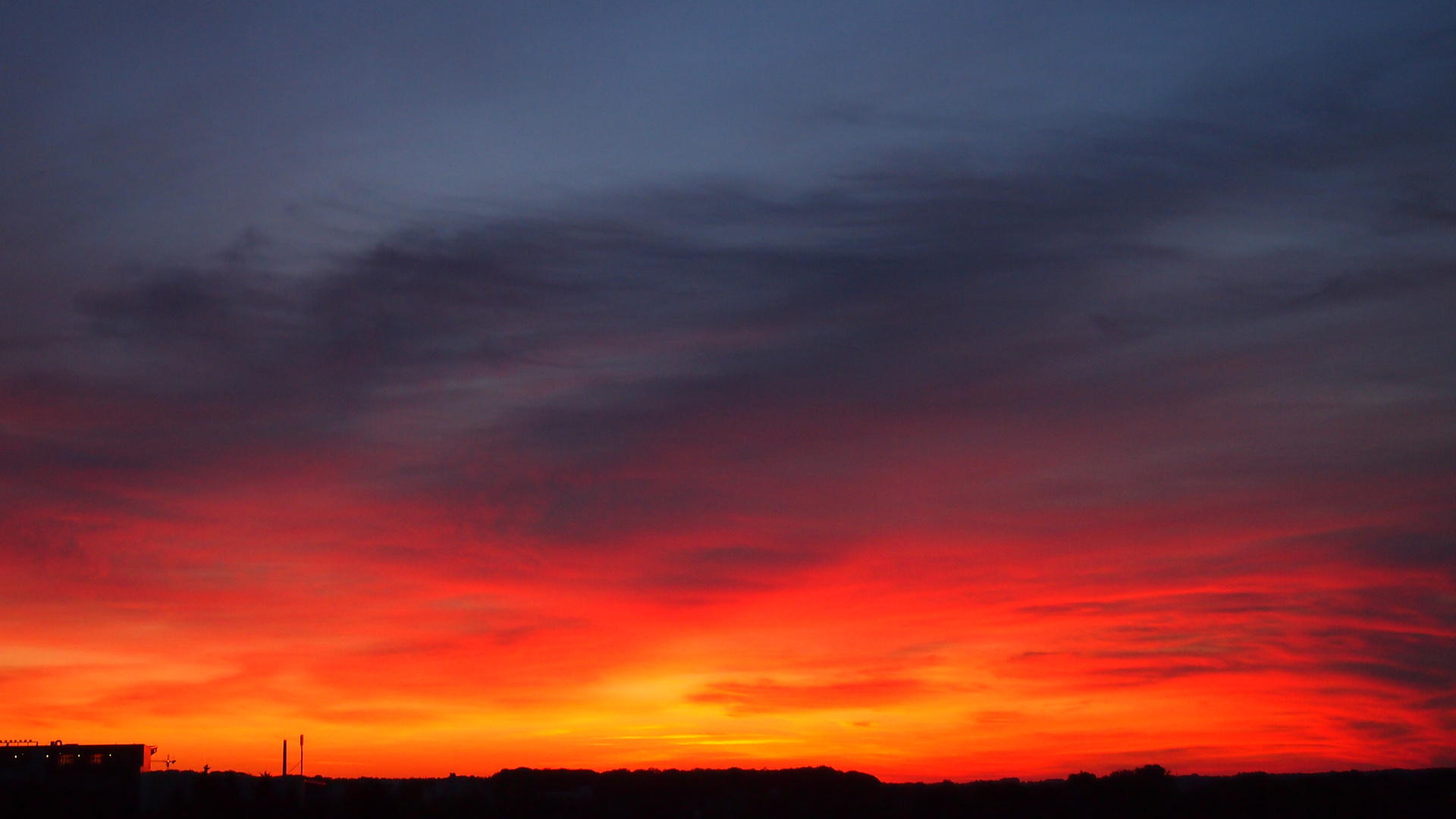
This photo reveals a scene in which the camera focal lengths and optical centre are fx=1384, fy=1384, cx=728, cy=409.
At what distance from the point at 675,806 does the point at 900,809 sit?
18856 millimetres

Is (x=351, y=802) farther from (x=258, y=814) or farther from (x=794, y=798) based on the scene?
(x=794, y=798)

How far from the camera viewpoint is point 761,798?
11344 centimetres

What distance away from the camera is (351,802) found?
10256 cm

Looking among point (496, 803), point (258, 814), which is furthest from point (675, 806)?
point (258, 814)

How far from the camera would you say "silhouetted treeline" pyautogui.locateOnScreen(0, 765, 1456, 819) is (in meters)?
96.8

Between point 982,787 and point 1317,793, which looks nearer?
point 1317,793

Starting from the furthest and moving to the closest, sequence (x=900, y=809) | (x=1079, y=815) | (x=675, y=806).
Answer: (x=675, y=806) < (x=900, y=809) < (x=1079, y=815)

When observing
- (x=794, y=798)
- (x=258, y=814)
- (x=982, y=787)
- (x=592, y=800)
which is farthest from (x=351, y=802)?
(x=982, y=787)

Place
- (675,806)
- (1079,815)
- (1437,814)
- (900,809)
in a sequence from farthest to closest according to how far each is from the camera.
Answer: (675,806) < (900,809) < (1079,815) < (1437,814)

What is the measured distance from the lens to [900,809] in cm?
10462

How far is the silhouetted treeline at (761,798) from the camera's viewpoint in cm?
9675

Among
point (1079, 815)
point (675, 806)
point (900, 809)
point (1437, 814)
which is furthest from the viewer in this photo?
point (675, 806)

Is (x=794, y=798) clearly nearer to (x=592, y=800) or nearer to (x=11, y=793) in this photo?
(x=592, y=800)

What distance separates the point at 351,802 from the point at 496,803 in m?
11.9
